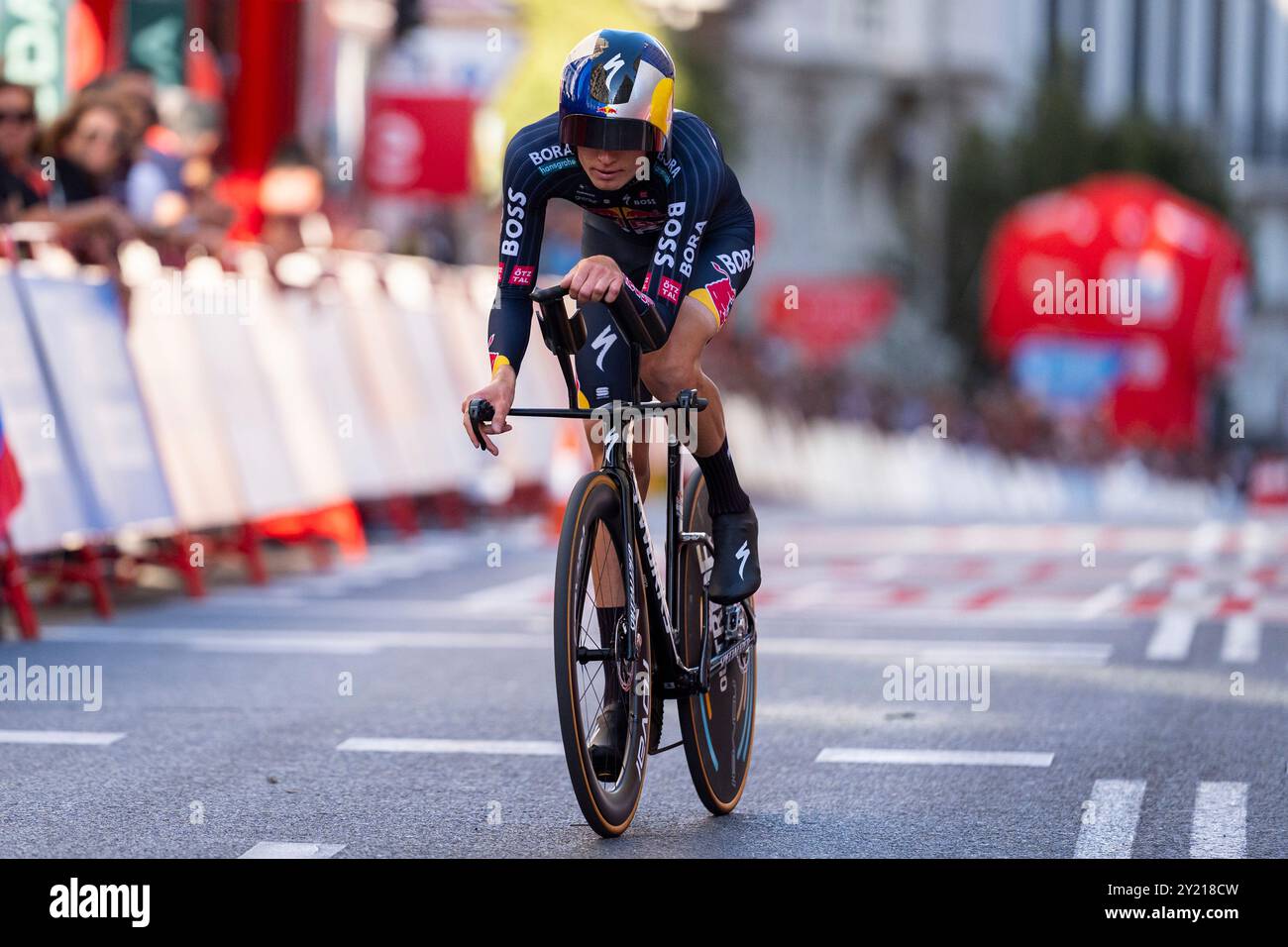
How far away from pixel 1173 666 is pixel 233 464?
17.9ft

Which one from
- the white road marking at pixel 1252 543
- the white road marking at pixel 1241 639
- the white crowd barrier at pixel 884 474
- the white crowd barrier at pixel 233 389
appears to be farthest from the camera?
the white crowd barrier at pixel 884 474

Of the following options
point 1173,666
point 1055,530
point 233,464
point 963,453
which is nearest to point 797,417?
point 963,453

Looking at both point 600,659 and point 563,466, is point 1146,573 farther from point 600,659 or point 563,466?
point 600,659

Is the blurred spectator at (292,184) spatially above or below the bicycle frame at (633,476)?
above

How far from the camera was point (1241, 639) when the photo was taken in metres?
10.8

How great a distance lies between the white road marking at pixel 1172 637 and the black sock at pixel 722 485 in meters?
4.24

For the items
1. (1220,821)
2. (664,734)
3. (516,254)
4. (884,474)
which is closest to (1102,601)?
(664,734)

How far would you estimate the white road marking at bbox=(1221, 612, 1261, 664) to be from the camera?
10055mm

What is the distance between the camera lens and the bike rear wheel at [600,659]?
5.33m

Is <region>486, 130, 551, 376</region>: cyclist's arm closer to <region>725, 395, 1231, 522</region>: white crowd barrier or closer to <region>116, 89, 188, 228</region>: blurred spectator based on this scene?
<region>116, 89, 188, 228</region>: blurred spectator

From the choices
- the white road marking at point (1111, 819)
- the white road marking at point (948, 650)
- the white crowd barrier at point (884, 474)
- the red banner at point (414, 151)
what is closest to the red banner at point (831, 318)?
the white crowd barrier at point (884, 474)

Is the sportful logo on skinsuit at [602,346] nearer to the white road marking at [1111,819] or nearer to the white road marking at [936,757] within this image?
the white road marking at [1111,819]
